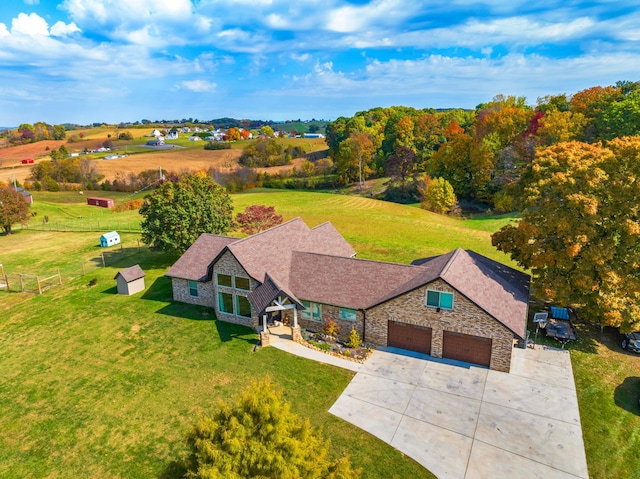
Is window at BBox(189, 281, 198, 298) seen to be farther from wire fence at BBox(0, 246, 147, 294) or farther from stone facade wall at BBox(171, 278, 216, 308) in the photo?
wire fence at BBox(0, 246, 147, 294)

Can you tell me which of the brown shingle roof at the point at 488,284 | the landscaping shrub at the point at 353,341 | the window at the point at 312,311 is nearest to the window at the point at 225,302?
the window at the point at 312,311

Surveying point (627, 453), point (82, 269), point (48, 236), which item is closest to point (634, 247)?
point (627, 453)

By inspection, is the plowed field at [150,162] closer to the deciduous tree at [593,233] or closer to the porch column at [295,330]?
the porch column at [295,330]

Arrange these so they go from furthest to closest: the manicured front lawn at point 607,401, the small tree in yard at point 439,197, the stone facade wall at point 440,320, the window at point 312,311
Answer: the small tree in yard at point 439,197, the window at point 312,311, the stone facade wall at point 440,320, the manicured front lawn at point 607,401

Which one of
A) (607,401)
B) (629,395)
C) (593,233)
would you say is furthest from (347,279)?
(629,395)

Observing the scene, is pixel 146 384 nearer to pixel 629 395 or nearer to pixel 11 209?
pixel 629 395
